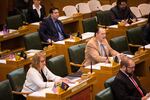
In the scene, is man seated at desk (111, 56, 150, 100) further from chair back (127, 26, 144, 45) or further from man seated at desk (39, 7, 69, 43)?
man seated at desk (39, 7, 69, 43)

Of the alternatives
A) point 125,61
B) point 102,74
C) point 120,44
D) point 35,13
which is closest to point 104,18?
point 35,13

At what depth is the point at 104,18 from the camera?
11.2 m

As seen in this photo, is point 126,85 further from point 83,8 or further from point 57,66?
point 83,8

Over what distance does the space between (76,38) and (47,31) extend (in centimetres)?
105

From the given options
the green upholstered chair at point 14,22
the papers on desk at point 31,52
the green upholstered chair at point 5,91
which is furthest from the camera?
the green upholstered chair at point 14,22

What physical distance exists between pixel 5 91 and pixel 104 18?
5.50 meters

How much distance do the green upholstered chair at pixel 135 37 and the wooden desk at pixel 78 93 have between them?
285cm

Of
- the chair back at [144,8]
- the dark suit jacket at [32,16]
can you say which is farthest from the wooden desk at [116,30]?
the chair back at [144,8]

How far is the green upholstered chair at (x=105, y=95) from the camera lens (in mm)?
5309

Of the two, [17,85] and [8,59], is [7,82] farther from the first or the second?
[8,59]

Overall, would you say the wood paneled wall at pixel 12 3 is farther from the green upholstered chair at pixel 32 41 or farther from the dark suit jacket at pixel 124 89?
the dark suit jacket at pixel 124 89

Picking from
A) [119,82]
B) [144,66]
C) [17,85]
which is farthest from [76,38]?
[119,82]

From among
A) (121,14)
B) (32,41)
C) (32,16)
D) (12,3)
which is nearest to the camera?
Answer: (32,41)

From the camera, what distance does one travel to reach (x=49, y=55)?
855 centimetres
